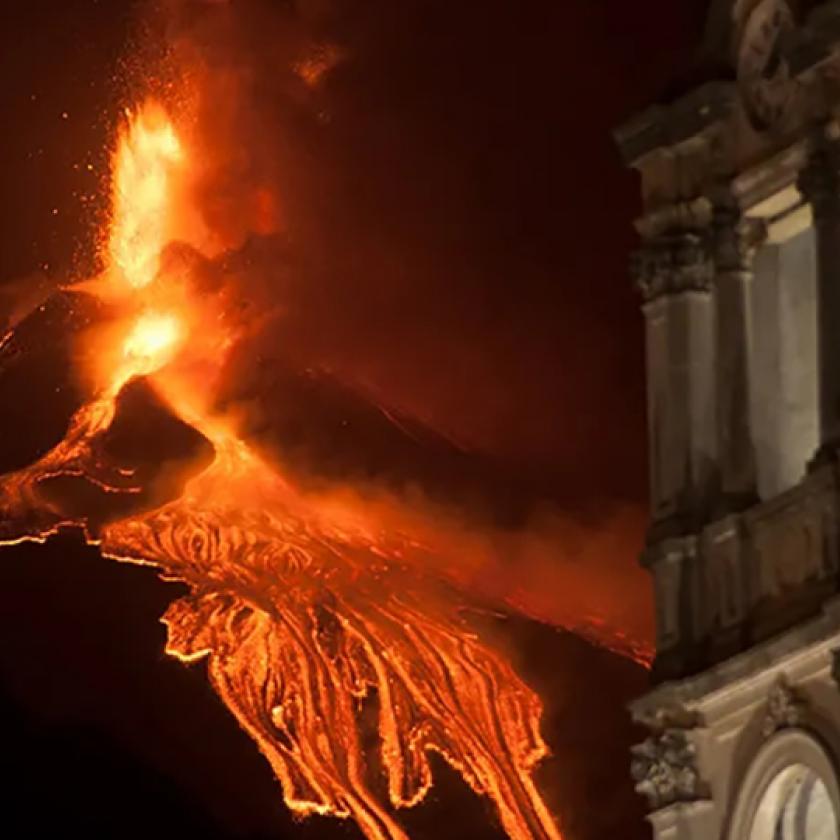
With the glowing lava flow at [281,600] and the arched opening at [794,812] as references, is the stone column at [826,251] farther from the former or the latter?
the glowing lava flow at [281,600]

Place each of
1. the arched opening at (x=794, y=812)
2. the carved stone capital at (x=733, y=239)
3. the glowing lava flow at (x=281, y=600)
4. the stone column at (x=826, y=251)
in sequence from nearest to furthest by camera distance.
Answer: the stone column at (x=826, y=251) < the arched opening at (x=794, y=812) < the carved stone capital at (x=733, y=239) < the glowing lava flow at (x=281, y=600)

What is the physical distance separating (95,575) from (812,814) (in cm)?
2126

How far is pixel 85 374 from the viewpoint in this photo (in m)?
70.4

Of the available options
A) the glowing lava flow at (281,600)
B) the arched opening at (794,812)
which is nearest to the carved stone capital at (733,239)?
the arched opening at (794,812)

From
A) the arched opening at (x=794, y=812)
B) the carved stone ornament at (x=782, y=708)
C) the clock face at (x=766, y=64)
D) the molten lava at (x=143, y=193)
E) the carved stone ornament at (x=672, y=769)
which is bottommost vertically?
the arched opening at (x=794, y=812)

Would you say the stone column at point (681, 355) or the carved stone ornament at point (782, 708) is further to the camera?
the stone column at point (681, 355)

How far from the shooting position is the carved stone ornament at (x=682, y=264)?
172 ft

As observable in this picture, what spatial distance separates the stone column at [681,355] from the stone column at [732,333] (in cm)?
12

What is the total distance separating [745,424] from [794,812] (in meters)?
3.76

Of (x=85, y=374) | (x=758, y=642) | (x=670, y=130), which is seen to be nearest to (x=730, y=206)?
(x=670, y=130)

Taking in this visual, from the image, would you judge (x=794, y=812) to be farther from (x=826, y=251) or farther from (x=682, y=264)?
(x=682, y=264)

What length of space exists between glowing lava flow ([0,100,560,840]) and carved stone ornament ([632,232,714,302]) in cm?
1403

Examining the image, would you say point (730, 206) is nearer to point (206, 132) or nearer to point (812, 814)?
point (812, 814)

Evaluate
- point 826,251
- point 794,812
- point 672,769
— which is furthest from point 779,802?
point 826,251
